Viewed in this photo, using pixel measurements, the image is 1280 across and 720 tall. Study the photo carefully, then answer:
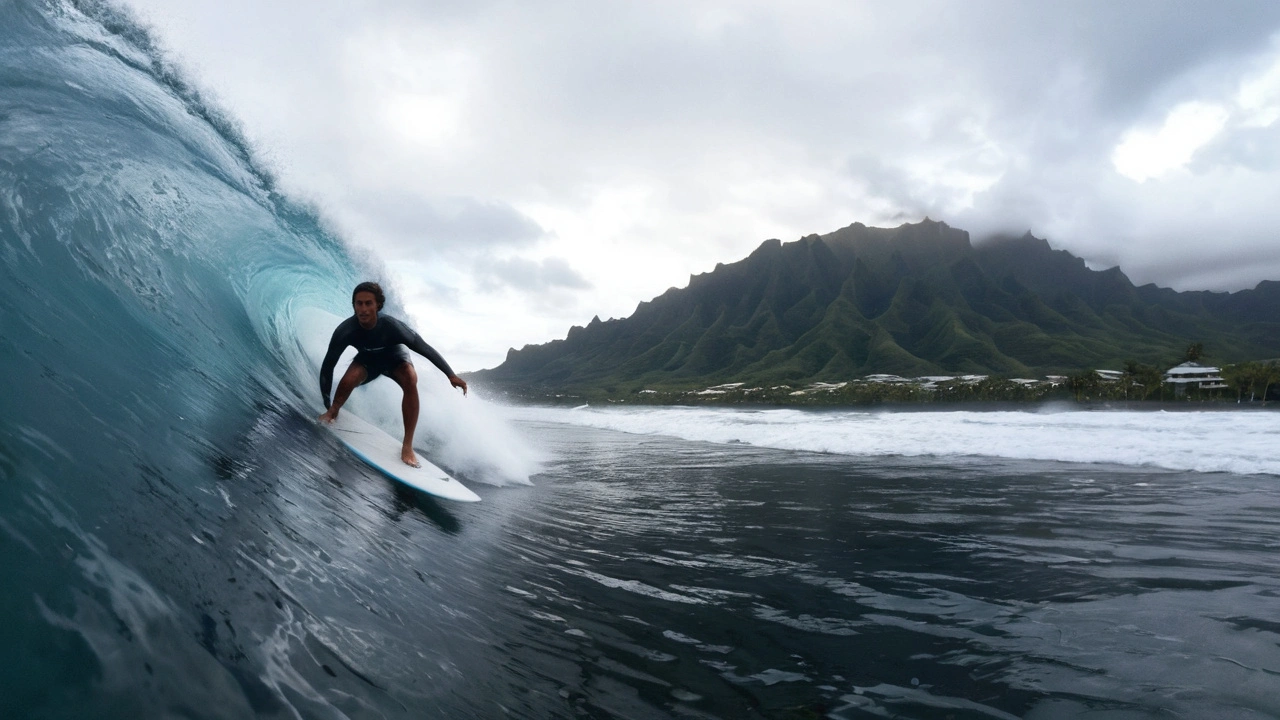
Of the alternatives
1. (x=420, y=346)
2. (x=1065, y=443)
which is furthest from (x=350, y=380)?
(x=1065, y=443)

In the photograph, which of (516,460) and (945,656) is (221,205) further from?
(945,656)

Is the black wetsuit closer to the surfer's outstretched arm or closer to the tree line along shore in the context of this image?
the surfer's outstretched arm

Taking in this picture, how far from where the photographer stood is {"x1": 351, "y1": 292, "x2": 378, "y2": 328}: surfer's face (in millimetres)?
6207

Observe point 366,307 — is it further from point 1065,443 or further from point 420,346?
point 1065,443

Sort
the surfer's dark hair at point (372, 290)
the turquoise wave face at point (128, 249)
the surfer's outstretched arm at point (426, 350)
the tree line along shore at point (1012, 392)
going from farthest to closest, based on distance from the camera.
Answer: the tree line along shore at point (1012, 392) < the surfer's outstretched arm at point (426, 350) < the surfer's dark hair at point (372, 290) < the turquoise wave face at point (128, 249)

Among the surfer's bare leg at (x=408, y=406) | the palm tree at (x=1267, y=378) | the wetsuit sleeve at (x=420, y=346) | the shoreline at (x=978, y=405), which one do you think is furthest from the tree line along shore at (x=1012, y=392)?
the surfer's bare leg at (x=408, y=406)

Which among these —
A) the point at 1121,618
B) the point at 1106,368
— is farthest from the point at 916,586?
the point at 1106,368

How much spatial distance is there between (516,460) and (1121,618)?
29.5ft

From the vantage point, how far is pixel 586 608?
3918 mm

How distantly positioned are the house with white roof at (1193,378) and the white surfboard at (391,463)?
11133 centimetres

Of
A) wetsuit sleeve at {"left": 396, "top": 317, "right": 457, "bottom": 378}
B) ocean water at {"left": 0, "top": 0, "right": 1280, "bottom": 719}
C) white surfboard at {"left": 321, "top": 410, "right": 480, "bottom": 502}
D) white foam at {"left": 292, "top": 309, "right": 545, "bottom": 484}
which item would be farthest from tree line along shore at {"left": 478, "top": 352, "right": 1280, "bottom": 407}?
wetsuit sleeve at {"left": 396, "top": 317, "right": 457, "bottom": 378}

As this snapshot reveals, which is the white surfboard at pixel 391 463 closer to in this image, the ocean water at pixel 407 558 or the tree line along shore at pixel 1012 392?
the ocean water at pixel 407 558

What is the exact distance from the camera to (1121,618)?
12.5ft

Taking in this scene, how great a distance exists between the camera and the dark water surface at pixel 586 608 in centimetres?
190
